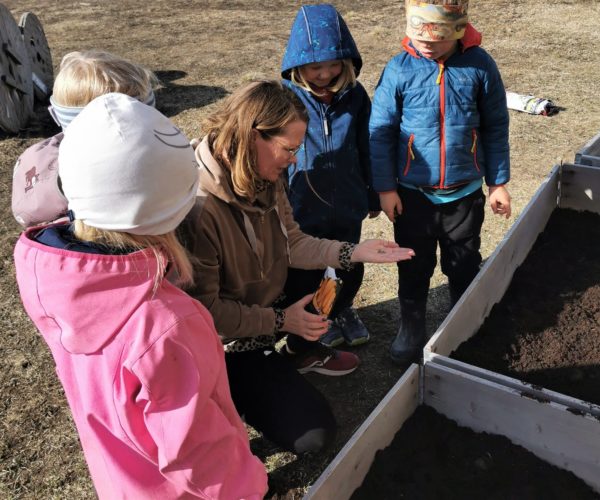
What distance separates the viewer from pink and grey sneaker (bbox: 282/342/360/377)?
9.34ft

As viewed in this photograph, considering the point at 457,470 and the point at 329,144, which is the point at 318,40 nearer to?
the point at 329,144

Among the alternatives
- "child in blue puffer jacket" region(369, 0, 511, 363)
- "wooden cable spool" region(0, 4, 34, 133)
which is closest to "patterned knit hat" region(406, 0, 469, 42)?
"child in blue puffer jacket" region(369, 0, 511, 363)

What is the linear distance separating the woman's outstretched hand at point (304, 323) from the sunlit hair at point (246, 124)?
1.44ft

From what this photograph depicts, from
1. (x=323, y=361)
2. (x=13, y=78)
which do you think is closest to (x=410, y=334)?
(x=323, y=361)

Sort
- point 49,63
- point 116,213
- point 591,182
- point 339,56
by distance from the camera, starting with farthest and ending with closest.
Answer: point 49,63 < point 591,182 < point 339,56 < point 116,213

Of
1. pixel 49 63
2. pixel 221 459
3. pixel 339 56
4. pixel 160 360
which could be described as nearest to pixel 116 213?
pixel 160 360

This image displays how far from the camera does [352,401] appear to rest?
2.76 m

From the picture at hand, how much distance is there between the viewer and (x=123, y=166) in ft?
3.93

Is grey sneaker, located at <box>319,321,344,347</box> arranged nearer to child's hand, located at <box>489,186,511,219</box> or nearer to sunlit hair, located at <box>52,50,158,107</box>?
child's hand, located at <box>489,186,511,219</box>

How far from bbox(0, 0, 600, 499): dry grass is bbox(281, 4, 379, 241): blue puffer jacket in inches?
30.0

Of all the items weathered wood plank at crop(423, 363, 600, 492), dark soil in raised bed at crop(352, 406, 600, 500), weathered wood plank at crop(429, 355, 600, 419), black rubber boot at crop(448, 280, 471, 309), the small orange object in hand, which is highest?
the small orange object in hand

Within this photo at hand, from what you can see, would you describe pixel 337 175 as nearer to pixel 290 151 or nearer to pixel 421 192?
pixel 421 192

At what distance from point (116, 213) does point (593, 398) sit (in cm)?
182

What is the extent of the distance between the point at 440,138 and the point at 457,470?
125 cm
